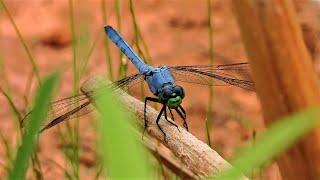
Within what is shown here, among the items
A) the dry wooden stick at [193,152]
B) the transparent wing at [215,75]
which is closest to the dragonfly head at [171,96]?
the transparent wing at [215,75]

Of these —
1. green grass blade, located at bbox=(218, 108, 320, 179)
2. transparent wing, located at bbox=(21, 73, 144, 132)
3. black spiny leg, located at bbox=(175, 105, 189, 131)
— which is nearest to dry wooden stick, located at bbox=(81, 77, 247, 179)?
black spiny leg, located at bbox=(175, 105, 189, 131)

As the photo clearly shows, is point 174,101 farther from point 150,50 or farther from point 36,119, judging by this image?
point 150,50

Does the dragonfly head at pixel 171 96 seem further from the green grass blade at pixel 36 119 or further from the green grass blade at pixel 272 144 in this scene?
the green grass blade at pixel 272 144

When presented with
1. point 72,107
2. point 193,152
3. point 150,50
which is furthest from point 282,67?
point 150,50

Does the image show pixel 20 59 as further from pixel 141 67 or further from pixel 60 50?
pixel 141 67

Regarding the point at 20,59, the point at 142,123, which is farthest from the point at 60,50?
the point at 142,123

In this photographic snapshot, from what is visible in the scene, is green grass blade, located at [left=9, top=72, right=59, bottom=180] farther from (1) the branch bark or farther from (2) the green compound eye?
(2) the green compound eye
